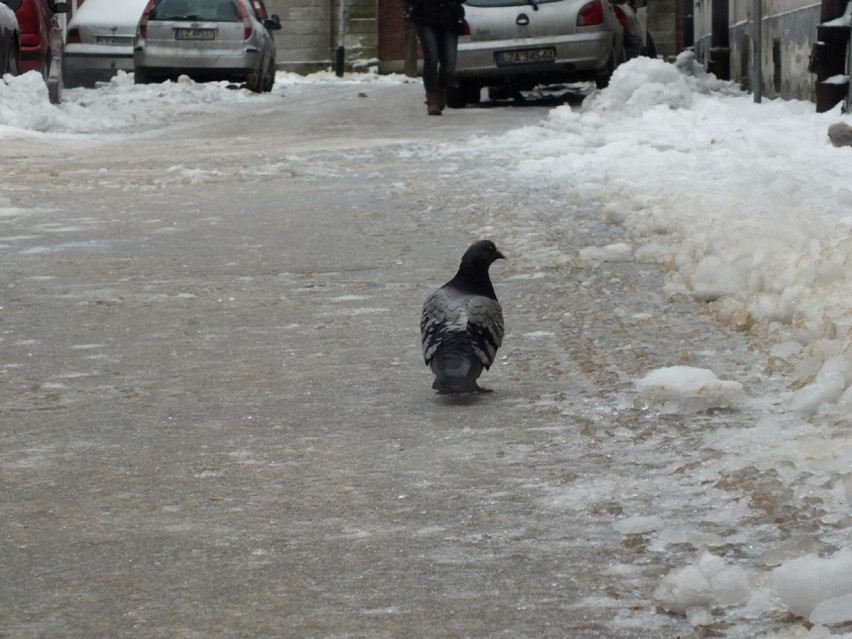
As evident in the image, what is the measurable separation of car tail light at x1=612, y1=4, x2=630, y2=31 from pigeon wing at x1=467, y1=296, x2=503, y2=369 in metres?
16.6

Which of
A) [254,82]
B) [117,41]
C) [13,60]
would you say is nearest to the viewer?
[13,60]

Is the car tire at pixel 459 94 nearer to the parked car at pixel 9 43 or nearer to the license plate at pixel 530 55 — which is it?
the license plate at pixel 530 55

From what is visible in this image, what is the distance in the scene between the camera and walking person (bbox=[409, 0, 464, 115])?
18.0 meters

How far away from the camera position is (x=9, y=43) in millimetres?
17594

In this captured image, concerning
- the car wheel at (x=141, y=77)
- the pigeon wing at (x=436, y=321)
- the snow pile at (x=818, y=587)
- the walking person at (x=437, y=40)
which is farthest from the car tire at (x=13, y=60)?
the snow pile at (x=818, y=587)

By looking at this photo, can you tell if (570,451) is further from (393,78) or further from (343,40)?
(343,40)

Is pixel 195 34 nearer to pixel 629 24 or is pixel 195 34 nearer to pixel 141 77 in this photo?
pixel 141 77

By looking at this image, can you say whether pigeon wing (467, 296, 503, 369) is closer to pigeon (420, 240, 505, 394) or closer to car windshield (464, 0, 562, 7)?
pigeon (420, 240, 505, 394)

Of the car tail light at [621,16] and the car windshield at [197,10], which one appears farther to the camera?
the car windshield at [197,10]

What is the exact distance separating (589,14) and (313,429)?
14.7 metres

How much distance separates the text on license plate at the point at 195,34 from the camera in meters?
23.2

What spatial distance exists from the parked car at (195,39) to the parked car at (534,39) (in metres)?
5.43

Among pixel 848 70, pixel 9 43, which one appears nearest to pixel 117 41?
pixel 9 43

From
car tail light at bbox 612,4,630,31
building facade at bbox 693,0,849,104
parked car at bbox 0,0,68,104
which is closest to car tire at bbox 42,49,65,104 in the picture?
parked car at bbox 0,0,68,104
